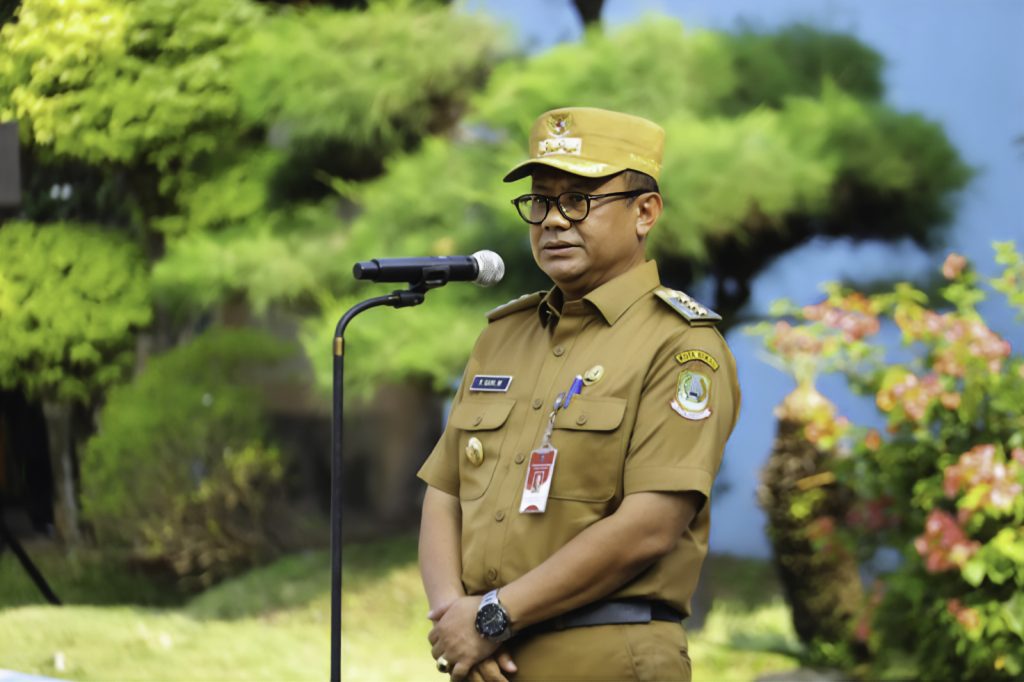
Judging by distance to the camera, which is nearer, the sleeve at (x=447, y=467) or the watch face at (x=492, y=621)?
the watch face at (x=492, y=621)

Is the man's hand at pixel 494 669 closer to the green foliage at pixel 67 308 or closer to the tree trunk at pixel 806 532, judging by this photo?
the tree trunk at pixel 806 532

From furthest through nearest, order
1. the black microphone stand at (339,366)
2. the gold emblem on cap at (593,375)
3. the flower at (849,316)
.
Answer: the flower at (849,316), the black microphone stand at (339,366), the gold emblem on cap at (593,375)

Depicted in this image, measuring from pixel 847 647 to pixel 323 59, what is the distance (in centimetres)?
283

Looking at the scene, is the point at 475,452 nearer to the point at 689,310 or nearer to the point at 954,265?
the point at 689,310

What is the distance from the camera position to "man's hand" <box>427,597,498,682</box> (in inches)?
84.5

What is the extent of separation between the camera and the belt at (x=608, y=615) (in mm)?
2174

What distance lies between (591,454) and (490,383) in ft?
0.86

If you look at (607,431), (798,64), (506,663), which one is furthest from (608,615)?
(798,64)

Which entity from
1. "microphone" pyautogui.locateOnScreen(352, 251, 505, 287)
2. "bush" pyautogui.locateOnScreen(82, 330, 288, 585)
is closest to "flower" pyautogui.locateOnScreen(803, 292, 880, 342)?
"bush" pyautogui.locateOnScreen(82, 330, 288, 585)

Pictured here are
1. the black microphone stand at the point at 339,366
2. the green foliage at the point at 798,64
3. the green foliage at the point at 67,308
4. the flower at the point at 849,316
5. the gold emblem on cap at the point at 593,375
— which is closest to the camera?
the gold emblem on cap at the point at 593,375

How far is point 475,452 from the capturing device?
2309 mm

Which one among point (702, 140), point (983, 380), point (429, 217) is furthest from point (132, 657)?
point (983, 380)

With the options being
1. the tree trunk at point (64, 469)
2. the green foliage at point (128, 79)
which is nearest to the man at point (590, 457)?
the green foliage at point (128, 79)

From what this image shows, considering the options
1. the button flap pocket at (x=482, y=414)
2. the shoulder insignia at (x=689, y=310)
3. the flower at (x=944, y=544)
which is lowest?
the flower at (x=944, y=544)
